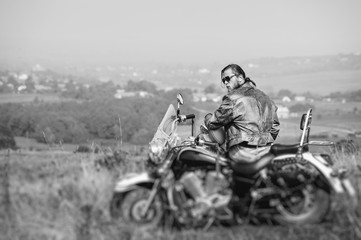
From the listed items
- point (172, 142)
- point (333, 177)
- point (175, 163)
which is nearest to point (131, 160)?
point (172, 142)

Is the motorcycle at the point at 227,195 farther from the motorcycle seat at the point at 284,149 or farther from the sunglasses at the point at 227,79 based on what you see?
the sunglasses at the point at 227,79

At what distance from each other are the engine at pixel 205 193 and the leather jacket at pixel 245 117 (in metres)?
1.84

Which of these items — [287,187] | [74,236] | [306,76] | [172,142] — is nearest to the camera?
[74,236]

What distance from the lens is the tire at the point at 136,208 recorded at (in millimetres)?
4836

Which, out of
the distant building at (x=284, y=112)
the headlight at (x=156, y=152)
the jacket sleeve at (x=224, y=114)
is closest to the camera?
the headlight at (x=156, y=152)

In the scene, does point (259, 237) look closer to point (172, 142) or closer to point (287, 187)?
point (287, 187)

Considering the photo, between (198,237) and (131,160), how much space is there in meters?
2.08

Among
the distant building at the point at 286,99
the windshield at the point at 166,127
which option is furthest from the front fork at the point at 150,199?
the distant building at the point at 286,99

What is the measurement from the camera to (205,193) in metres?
5.00

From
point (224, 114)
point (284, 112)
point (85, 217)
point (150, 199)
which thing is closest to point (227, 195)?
point (150, 199)

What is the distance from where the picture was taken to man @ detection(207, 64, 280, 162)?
6785 mm

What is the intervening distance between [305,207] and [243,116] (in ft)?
7.03

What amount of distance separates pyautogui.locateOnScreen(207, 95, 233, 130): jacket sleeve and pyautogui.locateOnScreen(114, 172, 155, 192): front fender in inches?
84.0

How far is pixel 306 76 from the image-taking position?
18075 centimetres
